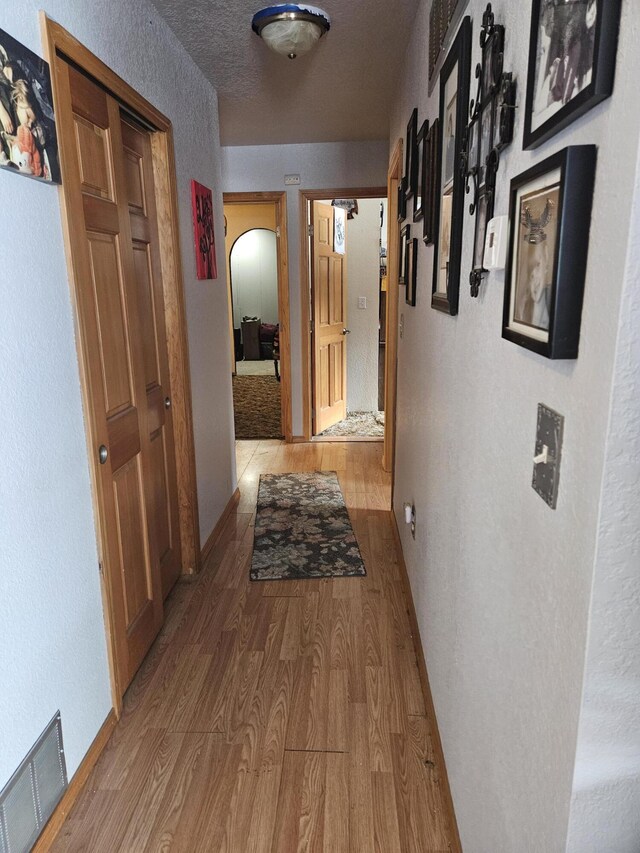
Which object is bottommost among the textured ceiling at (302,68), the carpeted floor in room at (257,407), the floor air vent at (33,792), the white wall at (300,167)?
the carpeted floor in room at (257,407)

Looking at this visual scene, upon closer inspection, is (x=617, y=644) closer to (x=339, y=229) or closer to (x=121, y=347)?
(x=121, y=347)

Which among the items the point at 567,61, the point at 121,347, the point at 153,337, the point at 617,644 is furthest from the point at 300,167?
the point at 617,644

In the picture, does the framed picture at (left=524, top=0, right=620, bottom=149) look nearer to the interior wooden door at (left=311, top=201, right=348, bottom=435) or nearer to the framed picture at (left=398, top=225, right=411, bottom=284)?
the framed picture at (left=398, top=225, right=411, bottom=284)

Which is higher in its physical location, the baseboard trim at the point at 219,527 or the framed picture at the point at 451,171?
the framed picture at the point at 451,171

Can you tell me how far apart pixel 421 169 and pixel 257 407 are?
14.7 ft

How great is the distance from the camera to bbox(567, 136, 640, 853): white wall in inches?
23.8

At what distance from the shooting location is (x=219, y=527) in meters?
3.29

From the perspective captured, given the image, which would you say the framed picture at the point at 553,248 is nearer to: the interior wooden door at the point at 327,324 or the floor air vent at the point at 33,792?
the floor air vent at the point at 33,792

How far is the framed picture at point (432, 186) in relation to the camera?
1.77 m

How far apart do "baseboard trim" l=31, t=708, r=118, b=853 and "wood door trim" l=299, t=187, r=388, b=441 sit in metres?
3.41

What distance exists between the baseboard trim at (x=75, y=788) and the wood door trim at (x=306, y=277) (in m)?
3.41

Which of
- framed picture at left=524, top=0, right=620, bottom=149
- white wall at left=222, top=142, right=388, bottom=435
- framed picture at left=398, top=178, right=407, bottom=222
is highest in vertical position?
white wall at left=222, top=142, right=388, bottom=435

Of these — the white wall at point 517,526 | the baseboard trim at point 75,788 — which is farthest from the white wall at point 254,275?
the baseboard trim at point 75,788

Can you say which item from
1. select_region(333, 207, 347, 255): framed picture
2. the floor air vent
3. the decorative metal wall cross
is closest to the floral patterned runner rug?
the floor air vent
